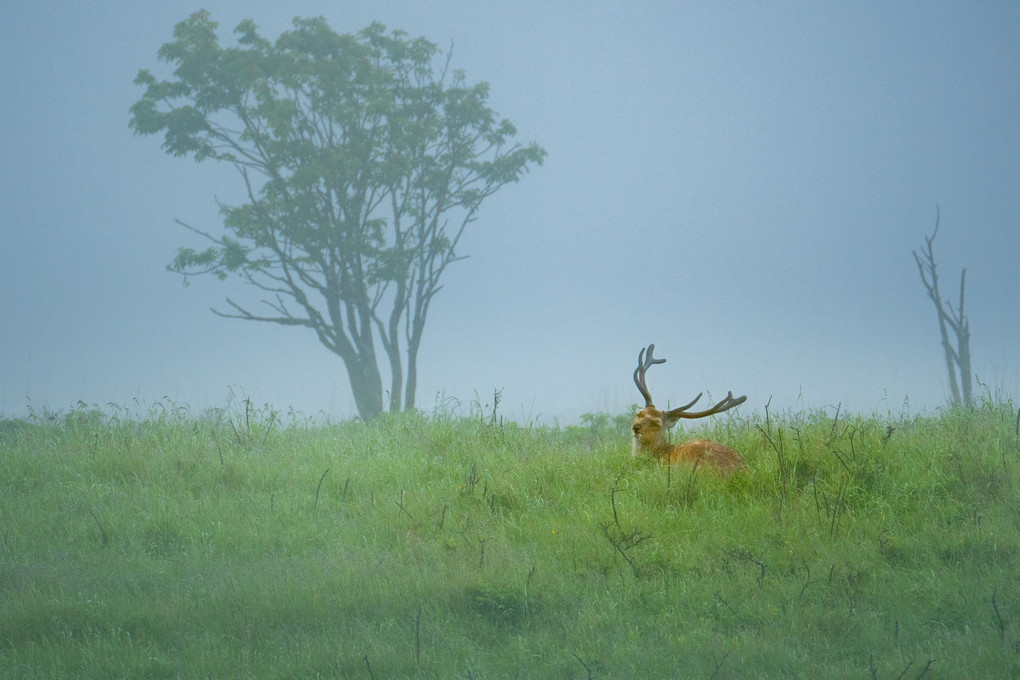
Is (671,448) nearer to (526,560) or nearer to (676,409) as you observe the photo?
(676,409)

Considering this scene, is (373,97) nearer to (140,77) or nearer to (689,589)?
(140,77)

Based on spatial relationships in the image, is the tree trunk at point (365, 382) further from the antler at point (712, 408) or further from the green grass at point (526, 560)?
the antler at point (712, 408)

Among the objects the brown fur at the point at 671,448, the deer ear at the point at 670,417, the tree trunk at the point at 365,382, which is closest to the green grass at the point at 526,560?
the brown fur at the point at 671,448

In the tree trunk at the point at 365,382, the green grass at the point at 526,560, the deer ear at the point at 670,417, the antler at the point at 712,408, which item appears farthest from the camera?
the tree trunk at the point at 365,382

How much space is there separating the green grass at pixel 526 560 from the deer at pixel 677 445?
0.54 ft

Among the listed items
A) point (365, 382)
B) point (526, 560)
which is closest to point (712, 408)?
point (526, 560)

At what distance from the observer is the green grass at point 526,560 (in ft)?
13.1

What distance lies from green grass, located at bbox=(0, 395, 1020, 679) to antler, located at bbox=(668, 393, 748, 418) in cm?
45

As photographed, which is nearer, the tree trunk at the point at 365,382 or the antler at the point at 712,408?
the antler at the point at 712,408

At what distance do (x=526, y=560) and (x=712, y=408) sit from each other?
2.44 m

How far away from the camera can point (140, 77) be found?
21672 mm

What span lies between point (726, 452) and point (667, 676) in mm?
3255

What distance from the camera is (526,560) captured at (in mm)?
5355

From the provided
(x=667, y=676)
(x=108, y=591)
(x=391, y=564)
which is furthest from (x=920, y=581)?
(x=108, y=591)
